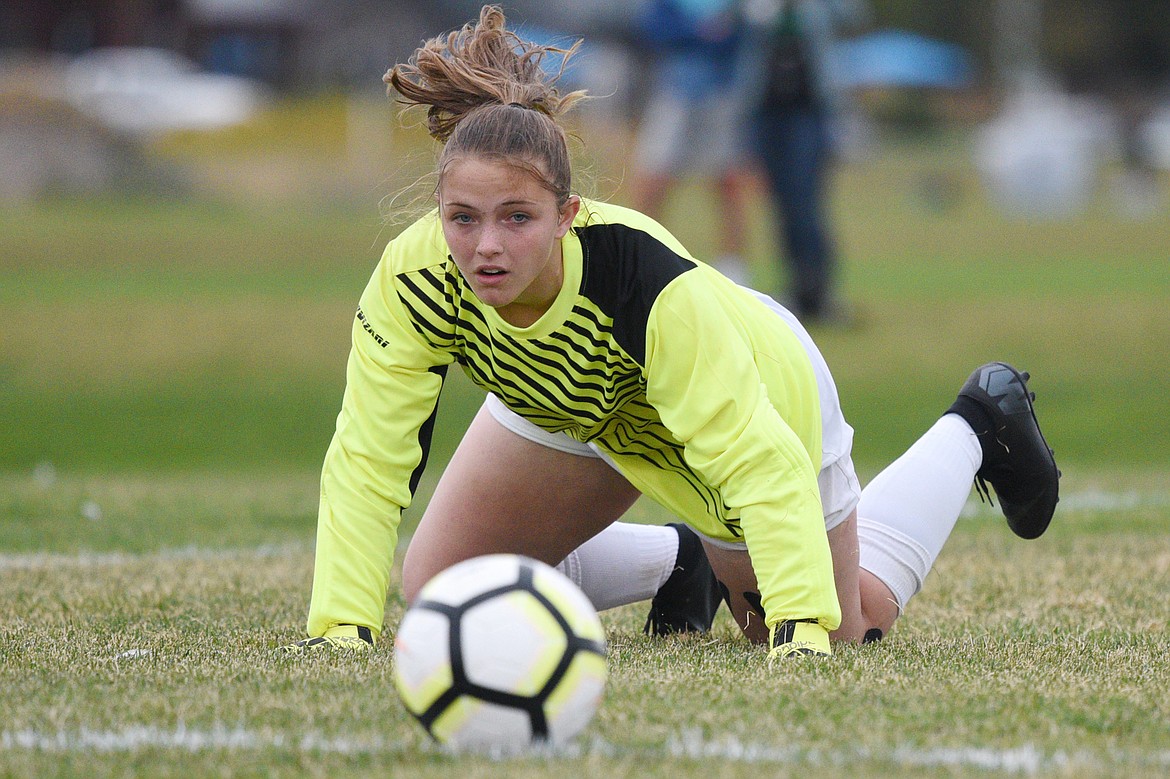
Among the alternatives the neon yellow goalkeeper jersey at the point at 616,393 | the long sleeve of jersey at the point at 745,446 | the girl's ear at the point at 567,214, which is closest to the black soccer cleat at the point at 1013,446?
the neon yellow goalkeeper jersey at the point at 616,393

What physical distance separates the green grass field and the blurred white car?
57.9 feet

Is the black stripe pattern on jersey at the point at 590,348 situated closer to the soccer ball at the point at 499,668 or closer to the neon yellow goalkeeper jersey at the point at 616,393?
the neon yellow goalkeeper jersey at the point at 616,393

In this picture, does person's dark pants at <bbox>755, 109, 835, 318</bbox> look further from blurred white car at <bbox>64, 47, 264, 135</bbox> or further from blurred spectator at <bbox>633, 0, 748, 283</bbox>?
blurred white car at <bbox>64, 47, 264, 135</bbox>

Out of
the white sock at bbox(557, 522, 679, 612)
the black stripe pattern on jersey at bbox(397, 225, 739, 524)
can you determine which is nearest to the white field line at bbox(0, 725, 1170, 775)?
the black stripe pattern on jersey at bbox(397, 225, 739, 524)

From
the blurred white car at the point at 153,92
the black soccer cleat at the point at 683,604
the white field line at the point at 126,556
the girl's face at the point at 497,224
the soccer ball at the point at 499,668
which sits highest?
the girl's face at the point at 497,224

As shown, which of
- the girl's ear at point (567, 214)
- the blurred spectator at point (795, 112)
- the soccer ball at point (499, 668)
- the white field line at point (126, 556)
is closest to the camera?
the soccer ball at point (499, 668)

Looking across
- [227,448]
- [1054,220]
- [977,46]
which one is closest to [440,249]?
[227,448]

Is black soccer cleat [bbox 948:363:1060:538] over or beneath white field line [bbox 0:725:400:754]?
over

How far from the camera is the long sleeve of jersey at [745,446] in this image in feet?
10.9

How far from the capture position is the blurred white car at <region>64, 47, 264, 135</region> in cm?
3525

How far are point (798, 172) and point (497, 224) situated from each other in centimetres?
776

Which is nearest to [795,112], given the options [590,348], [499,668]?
[590,348]

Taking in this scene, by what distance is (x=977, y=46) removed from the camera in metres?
57.6

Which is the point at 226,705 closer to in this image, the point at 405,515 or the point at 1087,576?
the point at 1087,576
